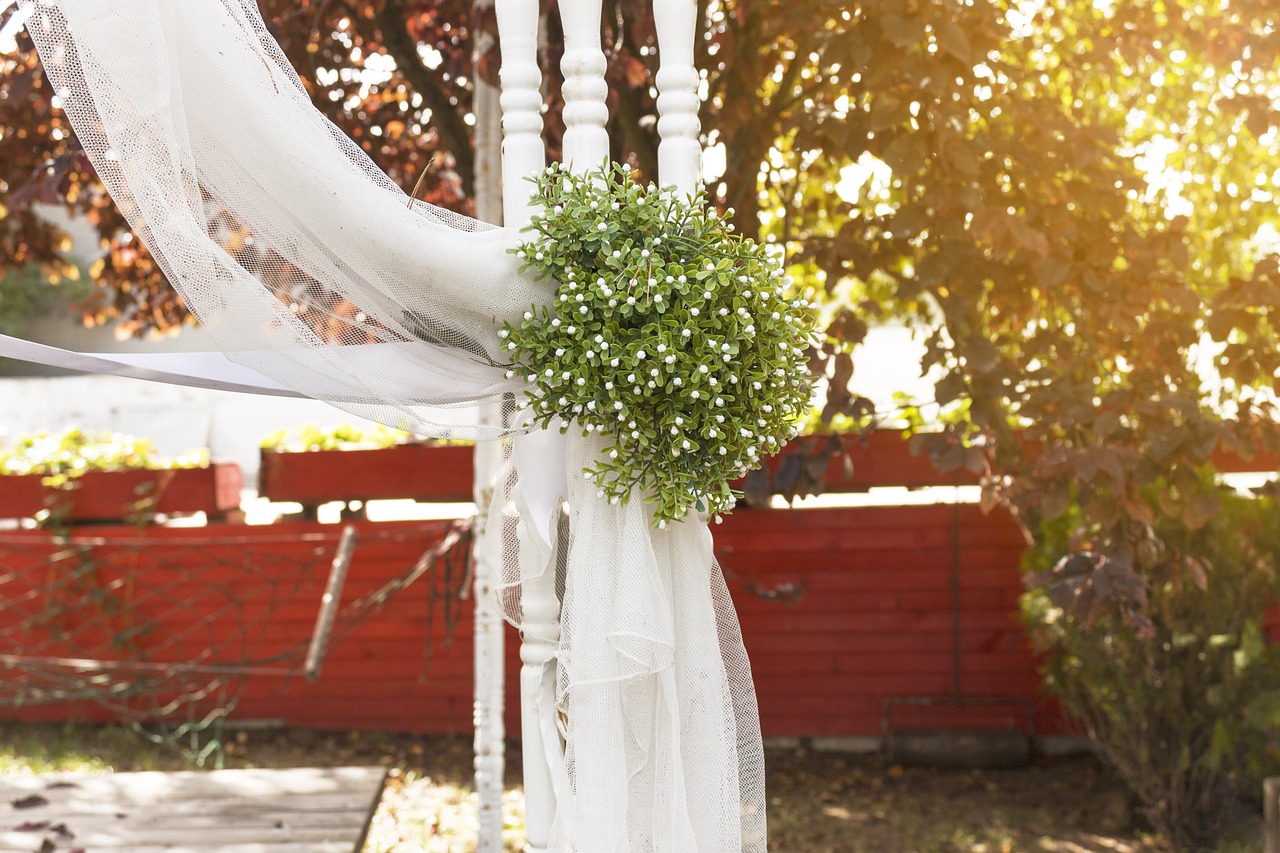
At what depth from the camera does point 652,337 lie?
1.37 meters

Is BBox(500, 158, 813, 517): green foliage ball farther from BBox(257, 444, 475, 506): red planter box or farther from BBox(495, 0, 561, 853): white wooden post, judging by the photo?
BBox(257, 444, 475, 506): red planter box

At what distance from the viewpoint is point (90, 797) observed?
2.51 meters

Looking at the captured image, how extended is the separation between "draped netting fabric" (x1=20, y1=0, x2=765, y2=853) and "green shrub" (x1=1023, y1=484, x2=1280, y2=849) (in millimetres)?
1923

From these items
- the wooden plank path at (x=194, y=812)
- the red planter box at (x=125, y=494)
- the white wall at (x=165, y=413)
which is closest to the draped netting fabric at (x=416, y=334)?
the wooden plank path at (x=194, y=812)

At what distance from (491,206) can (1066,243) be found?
52.6 inches

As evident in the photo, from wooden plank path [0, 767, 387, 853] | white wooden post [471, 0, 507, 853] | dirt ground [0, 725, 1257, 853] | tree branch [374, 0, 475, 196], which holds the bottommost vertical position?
dirt ground [0, 725, 1257, 853]

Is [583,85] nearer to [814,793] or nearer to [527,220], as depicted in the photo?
[527,220]

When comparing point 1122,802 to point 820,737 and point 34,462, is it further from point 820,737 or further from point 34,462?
point 34,462

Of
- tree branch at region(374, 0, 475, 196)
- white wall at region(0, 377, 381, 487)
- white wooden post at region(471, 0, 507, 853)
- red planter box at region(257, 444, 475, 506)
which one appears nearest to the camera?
white wooden post at region(471, 0, 507, 853)

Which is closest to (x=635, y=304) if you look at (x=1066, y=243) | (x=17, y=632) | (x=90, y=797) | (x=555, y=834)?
(x=555, y=834)

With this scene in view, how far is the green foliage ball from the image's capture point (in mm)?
1380

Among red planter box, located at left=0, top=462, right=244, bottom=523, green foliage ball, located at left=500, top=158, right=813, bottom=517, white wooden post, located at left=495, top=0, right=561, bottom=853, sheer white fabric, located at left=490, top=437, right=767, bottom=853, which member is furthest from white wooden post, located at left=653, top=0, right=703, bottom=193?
red planter box, located at left=0, top=462, right=244, bottom=523

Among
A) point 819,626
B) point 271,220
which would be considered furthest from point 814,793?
point 271,220

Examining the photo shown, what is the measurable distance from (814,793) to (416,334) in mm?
2822
